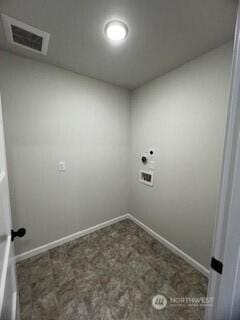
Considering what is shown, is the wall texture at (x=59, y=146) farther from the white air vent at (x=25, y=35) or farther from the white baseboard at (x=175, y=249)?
the white baseboard at (x=175, y=249)

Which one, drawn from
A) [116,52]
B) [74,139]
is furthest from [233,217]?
[74,139]

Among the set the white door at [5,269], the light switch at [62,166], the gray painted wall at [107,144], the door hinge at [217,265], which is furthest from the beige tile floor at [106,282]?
the light switch at [62,166]

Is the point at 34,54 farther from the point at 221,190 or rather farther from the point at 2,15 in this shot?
the point at 221,190

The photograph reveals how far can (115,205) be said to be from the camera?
2.54 metres

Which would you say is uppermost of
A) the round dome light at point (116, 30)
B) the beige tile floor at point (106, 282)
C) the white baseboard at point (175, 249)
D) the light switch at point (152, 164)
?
the round dome light at point (116, 30)

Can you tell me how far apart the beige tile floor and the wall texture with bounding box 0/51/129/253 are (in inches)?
13.8

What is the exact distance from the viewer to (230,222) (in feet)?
2.04

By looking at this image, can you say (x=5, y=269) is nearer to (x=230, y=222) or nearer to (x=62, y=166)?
(x=230, y=222)

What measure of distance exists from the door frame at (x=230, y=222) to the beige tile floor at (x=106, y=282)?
841 millimetres

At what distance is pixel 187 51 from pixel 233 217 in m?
1.61

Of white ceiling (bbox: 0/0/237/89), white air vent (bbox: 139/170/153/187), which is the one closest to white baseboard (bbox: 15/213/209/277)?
white air vent (bbox: 139/170/153/187)

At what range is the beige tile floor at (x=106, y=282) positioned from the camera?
3.99ft

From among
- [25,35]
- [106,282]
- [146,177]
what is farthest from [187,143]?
[25,35]

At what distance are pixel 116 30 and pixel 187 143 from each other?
4.31 ft
